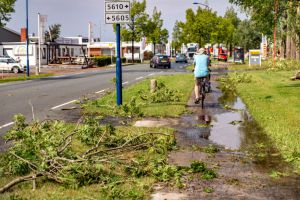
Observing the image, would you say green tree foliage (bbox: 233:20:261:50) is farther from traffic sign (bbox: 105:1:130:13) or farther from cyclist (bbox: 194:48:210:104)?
traffic sign (bbox: 105:1:130:13)

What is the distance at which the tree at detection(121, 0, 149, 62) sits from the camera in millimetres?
83375

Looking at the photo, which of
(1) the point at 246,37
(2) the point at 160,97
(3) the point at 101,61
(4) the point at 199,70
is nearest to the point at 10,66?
(3) the point at 101,61

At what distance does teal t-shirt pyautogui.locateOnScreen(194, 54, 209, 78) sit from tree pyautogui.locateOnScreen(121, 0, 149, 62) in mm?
68424

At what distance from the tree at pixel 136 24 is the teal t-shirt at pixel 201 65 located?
224 feet

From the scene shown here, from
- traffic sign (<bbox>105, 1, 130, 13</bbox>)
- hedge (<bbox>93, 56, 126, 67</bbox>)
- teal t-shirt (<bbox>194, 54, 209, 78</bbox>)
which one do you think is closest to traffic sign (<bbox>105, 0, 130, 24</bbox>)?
traffic sign (<bbox>105, 1, 130, 13</bbox>)

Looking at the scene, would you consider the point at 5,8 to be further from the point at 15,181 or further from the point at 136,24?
the point at 136,24

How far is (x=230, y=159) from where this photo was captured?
301 inches

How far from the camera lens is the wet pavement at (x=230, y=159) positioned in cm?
573

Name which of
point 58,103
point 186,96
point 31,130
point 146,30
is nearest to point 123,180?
point 31,130

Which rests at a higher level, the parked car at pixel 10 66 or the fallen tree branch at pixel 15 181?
the parked car at pixel 10 66

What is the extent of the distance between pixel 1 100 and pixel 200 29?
54.4 meters

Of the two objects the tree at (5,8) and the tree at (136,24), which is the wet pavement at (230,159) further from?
the tree at (136,24)

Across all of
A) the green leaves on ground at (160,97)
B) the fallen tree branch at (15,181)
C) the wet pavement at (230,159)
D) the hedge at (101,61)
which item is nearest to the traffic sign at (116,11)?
the wet pavement at (230,159)

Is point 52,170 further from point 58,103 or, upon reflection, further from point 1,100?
point 1,100
